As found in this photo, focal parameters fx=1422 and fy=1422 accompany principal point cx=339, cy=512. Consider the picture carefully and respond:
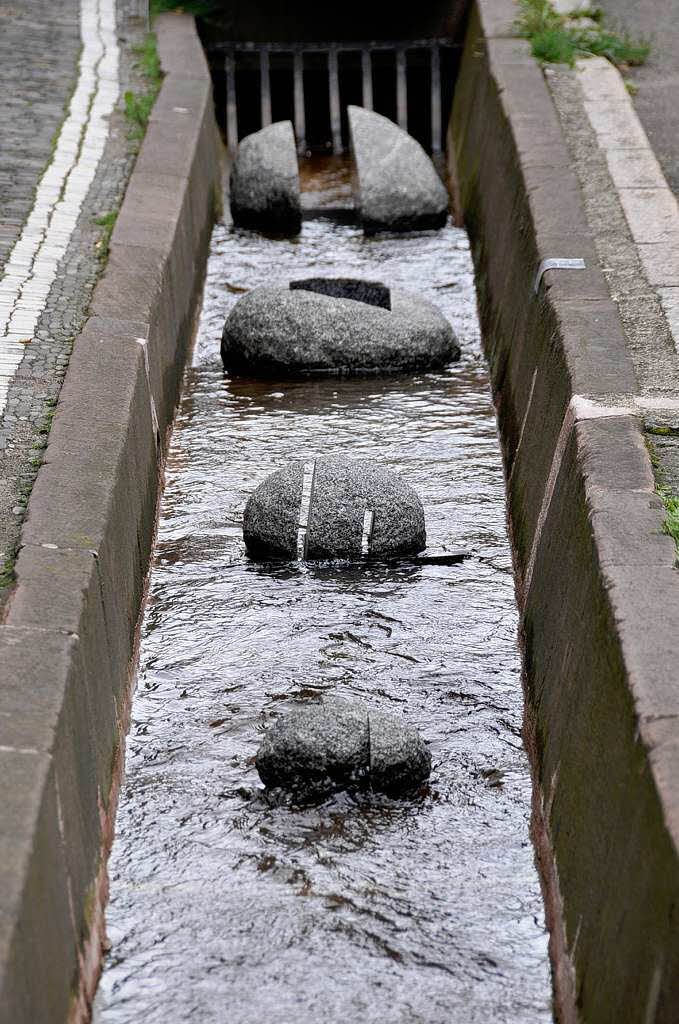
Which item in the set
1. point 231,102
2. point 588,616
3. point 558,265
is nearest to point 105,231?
point 558,265

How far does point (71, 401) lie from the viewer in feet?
21.4

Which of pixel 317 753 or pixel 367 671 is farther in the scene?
pixel 367 671

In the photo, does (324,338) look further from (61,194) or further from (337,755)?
(337,755)

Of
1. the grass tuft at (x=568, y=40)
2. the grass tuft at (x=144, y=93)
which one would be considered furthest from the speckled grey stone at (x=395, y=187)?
the grass tuft at (x=144, y=93)

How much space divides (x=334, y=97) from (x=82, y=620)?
1078cm

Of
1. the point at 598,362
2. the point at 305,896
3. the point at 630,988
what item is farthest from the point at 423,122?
the point at 630,988

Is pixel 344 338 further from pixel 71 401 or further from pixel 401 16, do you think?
pixel 401 16

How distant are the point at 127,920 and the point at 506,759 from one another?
170cm

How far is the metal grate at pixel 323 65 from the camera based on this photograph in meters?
14.6

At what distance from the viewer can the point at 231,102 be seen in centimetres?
1459

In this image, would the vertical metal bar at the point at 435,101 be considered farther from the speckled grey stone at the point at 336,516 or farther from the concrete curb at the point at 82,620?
the speckled grey stone at the point at 336,516

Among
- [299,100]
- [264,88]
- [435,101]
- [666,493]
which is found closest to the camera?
[666,493]

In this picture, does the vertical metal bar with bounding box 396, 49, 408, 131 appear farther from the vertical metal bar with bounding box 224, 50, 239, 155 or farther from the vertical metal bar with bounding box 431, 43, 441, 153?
the vertical metal bar with bounding box 224, 50, 239, 155

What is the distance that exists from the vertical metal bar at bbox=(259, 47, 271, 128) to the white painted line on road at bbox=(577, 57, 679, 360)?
3673mm
